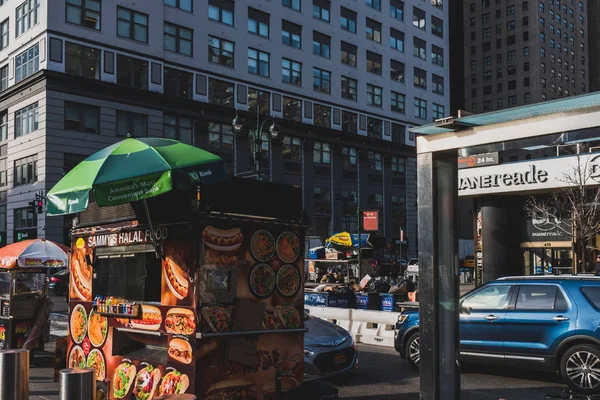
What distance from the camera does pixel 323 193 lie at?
56.0 m

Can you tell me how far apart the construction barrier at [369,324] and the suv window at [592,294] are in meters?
5.57

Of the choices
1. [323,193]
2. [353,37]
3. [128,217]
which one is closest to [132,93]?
[323,193]

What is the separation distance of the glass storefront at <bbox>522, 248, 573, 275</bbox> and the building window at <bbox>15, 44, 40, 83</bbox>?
101ft

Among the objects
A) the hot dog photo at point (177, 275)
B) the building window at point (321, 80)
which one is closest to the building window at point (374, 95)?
the building window at point (321, 80)

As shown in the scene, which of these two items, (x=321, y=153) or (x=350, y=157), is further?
(x=350, y=157)

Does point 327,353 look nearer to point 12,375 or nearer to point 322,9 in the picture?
point 12,375

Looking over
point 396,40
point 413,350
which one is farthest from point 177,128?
point 413,350

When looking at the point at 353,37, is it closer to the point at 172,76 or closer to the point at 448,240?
the point at 172,76

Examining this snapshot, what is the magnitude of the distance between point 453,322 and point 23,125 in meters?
41.5

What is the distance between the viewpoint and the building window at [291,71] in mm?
52531

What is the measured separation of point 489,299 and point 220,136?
3857cm

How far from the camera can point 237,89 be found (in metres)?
48.8

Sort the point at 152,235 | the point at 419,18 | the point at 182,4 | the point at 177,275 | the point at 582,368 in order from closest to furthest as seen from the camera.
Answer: the point at 177,275 → the point at 152,235 → the point at 582,368 → the point at 182,4 → the point at 419,18

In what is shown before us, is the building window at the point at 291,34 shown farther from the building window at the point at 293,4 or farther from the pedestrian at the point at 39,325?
the pedestrian at the point at 39,325
